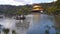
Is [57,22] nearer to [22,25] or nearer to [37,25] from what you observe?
[37,25]

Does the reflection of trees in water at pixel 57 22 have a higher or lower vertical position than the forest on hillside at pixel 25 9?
lower

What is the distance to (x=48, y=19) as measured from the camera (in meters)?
1.29

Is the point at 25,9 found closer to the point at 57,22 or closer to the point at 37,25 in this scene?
the point at 37,25

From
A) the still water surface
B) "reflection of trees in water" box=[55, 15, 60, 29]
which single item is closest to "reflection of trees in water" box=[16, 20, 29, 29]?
the still water surface

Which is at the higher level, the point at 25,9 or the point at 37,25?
the point at 25,9

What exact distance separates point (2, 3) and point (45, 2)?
447 mm

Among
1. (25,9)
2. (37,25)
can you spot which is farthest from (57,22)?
(25,9)

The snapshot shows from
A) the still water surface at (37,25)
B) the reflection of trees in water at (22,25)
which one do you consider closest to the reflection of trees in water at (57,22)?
the still water surface at (37,25)

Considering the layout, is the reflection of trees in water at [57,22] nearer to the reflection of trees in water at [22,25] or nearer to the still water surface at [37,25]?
the still water surface at [37,25]

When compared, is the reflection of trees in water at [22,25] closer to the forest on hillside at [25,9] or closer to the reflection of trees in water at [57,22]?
the forest on hillside at [25,9]

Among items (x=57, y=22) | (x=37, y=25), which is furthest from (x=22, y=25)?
(x=57, y=22)

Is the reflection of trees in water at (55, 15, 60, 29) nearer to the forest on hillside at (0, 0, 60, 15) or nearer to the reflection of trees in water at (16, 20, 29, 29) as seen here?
the forest on hillside at (0, 0, 60, 15)

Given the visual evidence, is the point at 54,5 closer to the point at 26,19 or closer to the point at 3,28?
the point at 26,19

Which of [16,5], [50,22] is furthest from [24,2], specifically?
[50,22]
